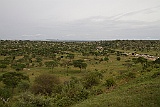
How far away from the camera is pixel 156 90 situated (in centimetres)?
2050

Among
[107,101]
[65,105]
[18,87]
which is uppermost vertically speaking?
[107,101]

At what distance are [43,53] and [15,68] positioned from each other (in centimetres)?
3698

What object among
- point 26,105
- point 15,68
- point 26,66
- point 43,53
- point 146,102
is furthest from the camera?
point 43,53

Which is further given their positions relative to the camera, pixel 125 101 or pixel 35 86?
pixel 35 86

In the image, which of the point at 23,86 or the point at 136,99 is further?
the point at 23,86

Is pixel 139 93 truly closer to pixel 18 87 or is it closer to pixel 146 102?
pixel 146 102

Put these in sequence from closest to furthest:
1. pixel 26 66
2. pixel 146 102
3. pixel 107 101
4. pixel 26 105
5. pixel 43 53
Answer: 1. pixel 146 102
2. pixel 107 101
3. pixel 26 105
4. pixel 26 66
5. pixel 43 53

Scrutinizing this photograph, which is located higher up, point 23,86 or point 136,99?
point 136,99

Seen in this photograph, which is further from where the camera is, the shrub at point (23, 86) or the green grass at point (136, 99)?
the shrub at point (23, 86)

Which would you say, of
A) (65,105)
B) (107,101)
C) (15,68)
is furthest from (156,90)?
(15,68)

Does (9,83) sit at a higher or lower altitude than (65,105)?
lower

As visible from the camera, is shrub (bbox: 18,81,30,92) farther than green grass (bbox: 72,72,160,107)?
Yes

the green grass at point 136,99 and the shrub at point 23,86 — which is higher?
the green grass at point 136,99

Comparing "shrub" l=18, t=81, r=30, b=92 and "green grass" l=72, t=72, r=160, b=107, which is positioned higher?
"green grass" l=72, t=72, r=160, b=107
